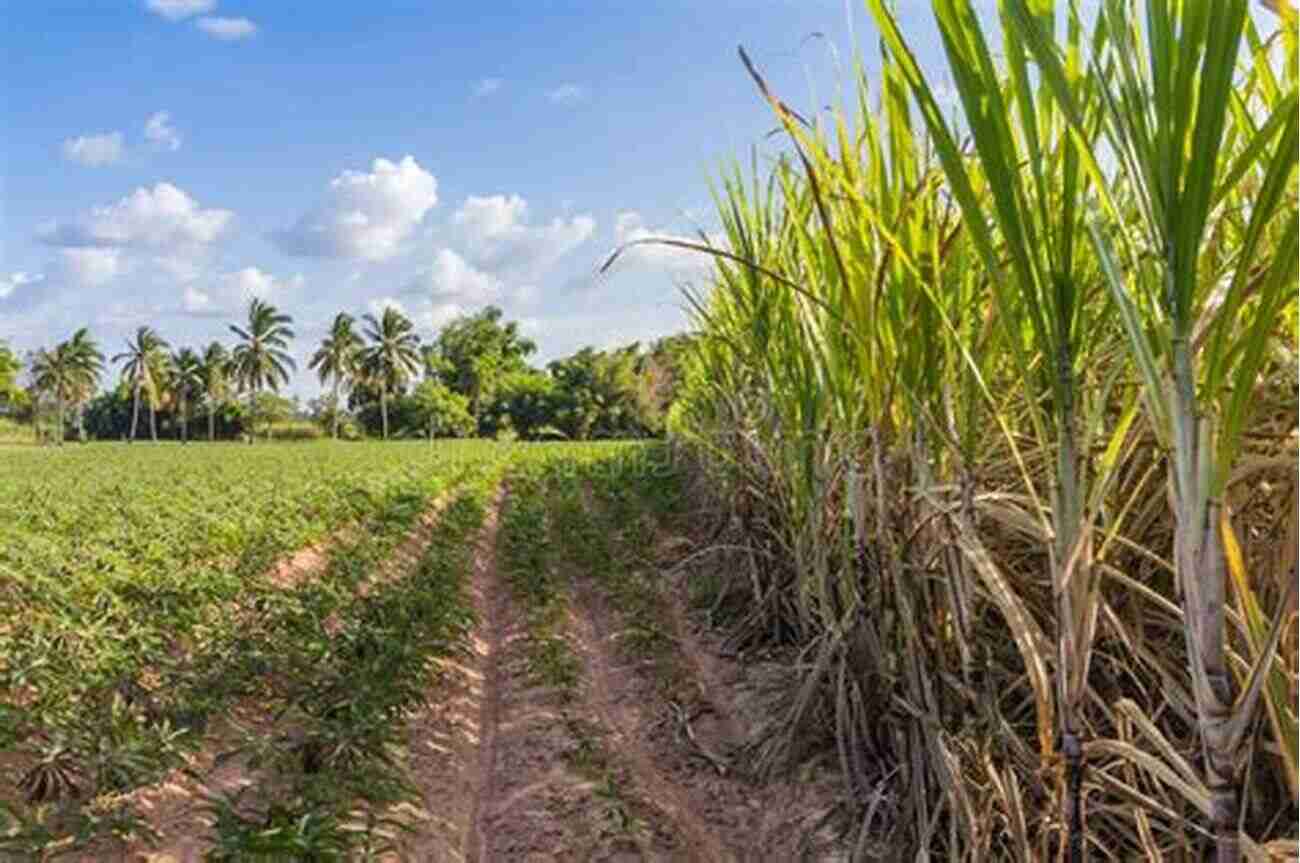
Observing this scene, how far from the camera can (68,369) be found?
50719mm

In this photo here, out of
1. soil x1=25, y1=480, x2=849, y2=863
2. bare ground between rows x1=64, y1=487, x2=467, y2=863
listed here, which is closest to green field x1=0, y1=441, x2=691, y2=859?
bare ground between rows x1=64, y1=487, x2=467, y2=863

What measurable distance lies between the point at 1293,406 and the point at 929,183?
0.86m

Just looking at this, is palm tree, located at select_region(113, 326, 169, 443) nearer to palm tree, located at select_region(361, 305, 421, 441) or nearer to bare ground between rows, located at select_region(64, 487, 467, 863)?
palm tree, located at select_region(361, 305, 421, 441)

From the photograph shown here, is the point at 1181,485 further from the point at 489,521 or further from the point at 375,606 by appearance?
the point at 489,521

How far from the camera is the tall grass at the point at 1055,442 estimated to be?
103cm

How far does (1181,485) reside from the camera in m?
1.01

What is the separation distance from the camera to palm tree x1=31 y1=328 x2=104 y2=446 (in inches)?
1981

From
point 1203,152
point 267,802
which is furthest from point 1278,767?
point 267,802

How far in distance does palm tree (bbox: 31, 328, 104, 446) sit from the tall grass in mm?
56853

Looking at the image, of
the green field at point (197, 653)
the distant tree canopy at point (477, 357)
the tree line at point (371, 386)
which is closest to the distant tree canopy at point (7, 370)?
the tree line at point (371, 386)

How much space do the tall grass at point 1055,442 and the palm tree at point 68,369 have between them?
56853 mm

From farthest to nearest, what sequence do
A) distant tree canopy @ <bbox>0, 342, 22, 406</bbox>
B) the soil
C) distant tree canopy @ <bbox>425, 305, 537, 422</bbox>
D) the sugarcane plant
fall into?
distant tree canopy @ <bbox>425, 305, 537, 422</bbox> → distant tree canopy @ <bbox>0, 342, 22, 406</bbox> → the soil → the sugarcane plant

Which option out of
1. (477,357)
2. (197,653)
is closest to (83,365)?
(477,357)

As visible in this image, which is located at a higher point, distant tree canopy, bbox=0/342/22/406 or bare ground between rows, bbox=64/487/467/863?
distant tree canopy, bbox=0/342/22/406
